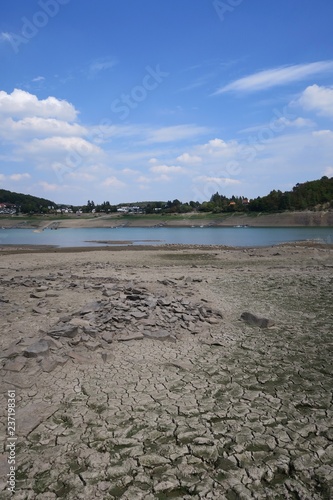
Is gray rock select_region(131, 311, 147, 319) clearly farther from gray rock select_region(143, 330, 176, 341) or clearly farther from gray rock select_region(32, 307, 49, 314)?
gray rock select_region(32, 307, 49, 314)

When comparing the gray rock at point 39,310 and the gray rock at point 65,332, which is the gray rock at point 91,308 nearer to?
the gray rock at point 39,310

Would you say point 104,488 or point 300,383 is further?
point 300,383

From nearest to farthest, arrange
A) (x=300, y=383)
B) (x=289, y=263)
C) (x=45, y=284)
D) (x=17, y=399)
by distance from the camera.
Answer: (x=17, y=399), (x=300, y=383), (x=45, y=284), (x=289, y=263)

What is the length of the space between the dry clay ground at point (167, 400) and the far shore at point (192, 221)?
91.9 metres

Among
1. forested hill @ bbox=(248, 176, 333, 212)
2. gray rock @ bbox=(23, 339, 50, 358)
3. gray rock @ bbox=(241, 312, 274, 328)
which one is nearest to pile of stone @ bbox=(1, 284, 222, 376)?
gray rock @ bbox=(23, 339, 50, 358)

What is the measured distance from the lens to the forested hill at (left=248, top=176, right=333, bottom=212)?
4183 inches

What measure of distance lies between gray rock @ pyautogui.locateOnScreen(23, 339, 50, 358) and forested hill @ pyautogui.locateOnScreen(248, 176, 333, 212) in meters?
107

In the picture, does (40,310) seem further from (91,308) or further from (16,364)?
(16,364)

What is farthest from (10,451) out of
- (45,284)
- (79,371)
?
(45,284)

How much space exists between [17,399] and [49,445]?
4.85 ft

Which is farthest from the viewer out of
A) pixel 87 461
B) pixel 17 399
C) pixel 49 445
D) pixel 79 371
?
pixel 79 371

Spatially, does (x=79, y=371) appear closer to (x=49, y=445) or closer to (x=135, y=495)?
(x=49, y=445)

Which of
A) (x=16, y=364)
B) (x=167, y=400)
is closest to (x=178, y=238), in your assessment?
(x=16, y=364)

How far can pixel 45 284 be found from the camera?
15.2 meters
